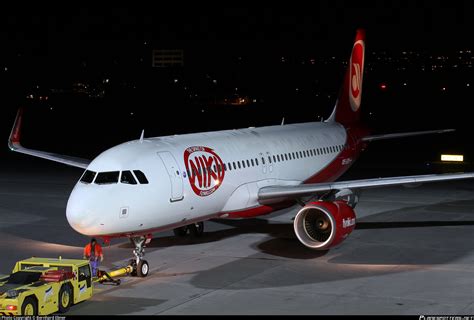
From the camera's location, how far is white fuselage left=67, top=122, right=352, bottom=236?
67.4 ft

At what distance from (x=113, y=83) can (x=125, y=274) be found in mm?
172210

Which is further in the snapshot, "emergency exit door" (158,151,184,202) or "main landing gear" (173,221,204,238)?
"main landing gear" (173,221,204,238)

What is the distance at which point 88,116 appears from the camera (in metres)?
104

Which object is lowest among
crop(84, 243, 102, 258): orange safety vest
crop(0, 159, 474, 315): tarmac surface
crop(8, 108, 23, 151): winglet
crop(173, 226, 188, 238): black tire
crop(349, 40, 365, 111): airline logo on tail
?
crop(0, 159, 474, 315): tarmac surface

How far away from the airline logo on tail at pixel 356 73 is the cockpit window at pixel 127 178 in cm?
1732

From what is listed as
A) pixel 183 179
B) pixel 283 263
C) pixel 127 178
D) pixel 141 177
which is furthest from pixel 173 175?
pixel 283 263

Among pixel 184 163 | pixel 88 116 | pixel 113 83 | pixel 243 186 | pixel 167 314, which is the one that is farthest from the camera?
pixel 113 83

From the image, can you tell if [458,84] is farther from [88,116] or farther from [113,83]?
[88,116]

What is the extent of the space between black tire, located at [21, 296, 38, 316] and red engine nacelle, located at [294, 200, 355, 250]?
915 cm

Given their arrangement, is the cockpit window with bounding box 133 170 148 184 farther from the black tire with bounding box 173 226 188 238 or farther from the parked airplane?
the black tire with bounding box 173 226 188 238

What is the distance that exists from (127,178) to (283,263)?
5.20 meters

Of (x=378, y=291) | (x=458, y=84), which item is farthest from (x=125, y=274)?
(x=458, y=84)

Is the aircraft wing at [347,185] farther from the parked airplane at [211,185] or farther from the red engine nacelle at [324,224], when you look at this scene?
the red engine nacelle at [324,224]

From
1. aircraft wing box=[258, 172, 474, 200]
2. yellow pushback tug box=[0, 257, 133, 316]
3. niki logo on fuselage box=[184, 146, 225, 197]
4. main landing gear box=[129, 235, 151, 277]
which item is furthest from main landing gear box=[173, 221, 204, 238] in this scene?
yellow pushback tug box=[0, 257, 133, 316]
